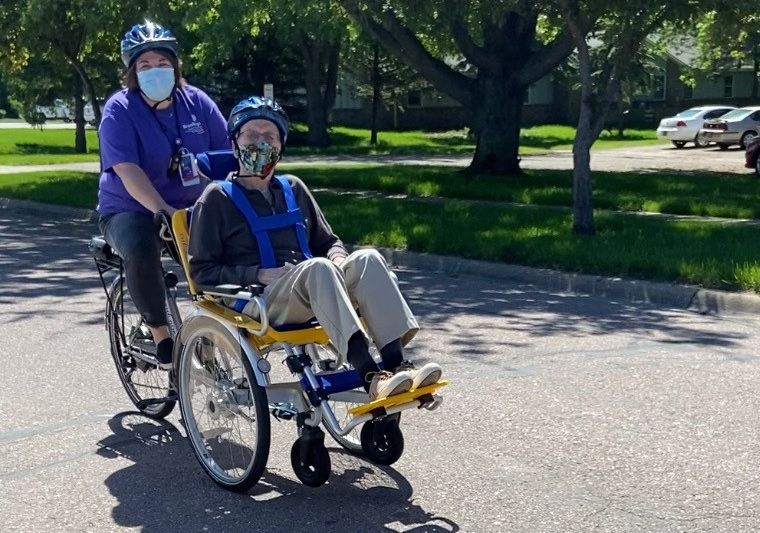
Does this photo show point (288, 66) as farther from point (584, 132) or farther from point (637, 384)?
point (637, 384)

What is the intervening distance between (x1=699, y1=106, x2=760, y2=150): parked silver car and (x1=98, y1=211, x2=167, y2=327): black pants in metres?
35.2

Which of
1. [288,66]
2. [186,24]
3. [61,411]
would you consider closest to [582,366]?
[61,411]

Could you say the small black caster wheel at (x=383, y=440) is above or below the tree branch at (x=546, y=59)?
below

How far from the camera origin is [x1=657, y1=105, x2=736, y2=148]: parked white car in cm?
4078

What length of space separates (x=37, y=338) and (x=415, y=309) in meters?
3.08

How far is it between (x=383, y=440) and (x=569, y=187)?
15282 millimetres

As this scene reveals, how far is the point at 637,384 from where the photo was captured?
23.1 feet

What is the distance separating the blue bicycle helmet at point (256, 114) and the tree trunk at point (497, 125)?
Answer: 1713 centimetres

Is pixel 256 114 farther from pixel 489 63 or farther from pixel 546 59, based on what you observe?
pixel 489 63

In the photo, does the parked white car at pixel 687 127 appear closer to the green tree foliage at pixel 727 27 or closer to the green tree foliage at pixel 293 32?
the green tree foliage at pixel 727 27

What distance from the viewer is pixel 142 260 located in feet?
19.3

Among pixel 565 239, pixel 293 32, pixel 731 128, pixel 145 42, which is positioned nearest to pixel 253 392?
pixel 145 42

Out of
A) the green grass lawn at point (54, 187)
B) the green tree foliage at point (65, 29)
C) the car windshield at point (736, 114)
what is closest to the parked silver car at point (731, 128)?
the car windshield at point (736, 114)

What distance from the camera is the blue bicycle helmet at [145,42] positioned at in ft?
20.0
